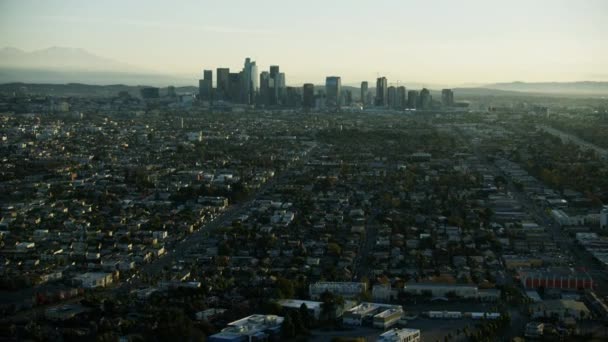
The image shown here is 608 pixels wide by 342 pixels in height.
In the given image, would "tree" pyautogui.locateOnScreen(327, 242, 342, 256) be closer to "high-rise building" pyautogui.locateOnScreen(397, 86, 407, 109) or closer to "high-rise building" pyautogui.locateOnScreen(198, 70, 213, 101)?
"high-rise building" pyautogui.locateOnScreen(397, 86, 407, 109)

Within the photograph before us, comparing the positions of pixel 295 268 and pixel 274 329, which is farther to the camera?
pixel 295 268

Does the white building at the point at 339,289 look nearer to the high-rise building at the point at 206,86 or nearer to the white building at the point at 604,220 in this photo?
the white building at the point at 604,220

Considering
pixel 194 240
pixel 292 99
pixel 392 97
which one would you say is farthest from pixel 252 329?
pixel 392 97

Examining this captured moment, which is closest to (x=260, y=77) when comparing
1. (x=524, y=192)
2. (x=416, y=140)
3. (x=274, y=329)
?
(x=416, y=140)

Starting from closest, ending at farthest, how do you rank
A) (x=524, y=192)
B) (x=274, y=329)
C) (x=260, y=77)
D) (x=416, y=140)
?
(x=274, y=329), (x=524, y=192), (x=416, y=140), (x=260, y=77)

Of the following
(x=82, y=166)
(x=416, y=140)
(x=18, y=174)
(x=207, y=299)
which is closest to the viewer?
(x=207, y=299)

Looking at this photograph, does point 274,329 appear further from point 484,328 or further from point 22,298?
point 22,298
